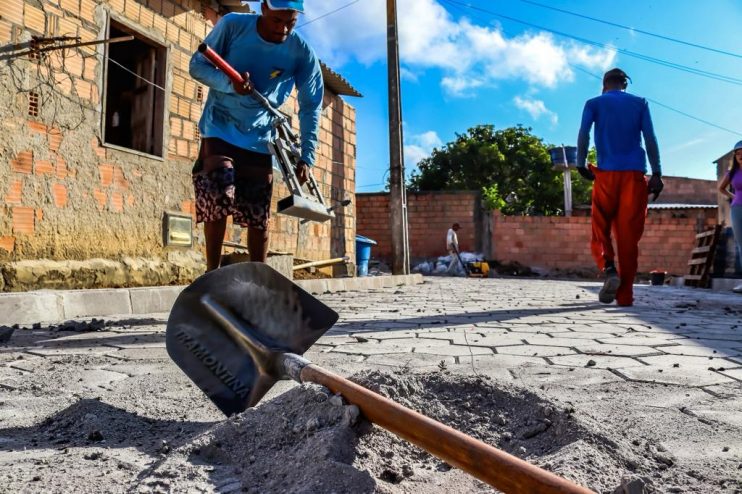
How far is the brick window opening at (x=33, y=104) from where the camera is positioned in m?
4.40

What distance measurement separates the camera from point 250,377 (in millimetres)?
1525

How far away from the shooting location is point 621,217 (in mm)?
4949

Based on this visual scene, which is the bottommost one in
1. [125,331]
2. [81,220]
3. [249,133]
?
[125,331]

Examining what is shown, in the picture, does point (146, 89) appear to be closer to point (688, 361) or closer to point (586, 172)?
point (586, 172)

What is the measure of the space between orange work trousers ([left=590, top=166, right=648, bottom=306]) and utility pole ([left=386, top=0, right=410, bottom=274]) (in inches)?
246

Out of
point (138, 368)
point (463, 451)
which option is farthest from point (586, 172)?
point (463, 451)

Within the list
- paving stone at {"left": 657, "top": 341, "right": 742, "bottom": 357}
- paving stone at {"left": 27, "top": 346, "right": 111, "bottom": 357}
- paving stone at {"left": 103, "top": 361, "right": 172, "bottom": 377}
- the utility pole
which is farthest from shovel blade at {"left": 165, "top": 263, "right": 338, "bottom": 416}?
the utility pole

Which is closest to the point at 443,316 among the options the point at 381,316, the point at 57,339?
the point at 381,316

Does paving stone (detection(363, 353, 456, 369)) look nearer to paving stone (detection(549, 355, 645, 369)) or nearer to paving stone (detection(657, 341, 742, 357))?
paving stone (detection(549, 355, 645, 369))

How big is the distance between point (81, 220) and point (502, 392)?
4.42m

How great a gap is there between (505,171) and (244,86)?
91.8ft

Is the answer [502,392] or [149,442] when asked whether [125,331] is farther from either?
[502,392]

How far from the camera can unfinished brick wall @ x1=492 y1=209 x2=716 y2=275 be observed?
1708cm

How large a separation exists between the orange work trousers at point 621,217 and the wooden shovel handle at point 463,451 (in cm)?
433
